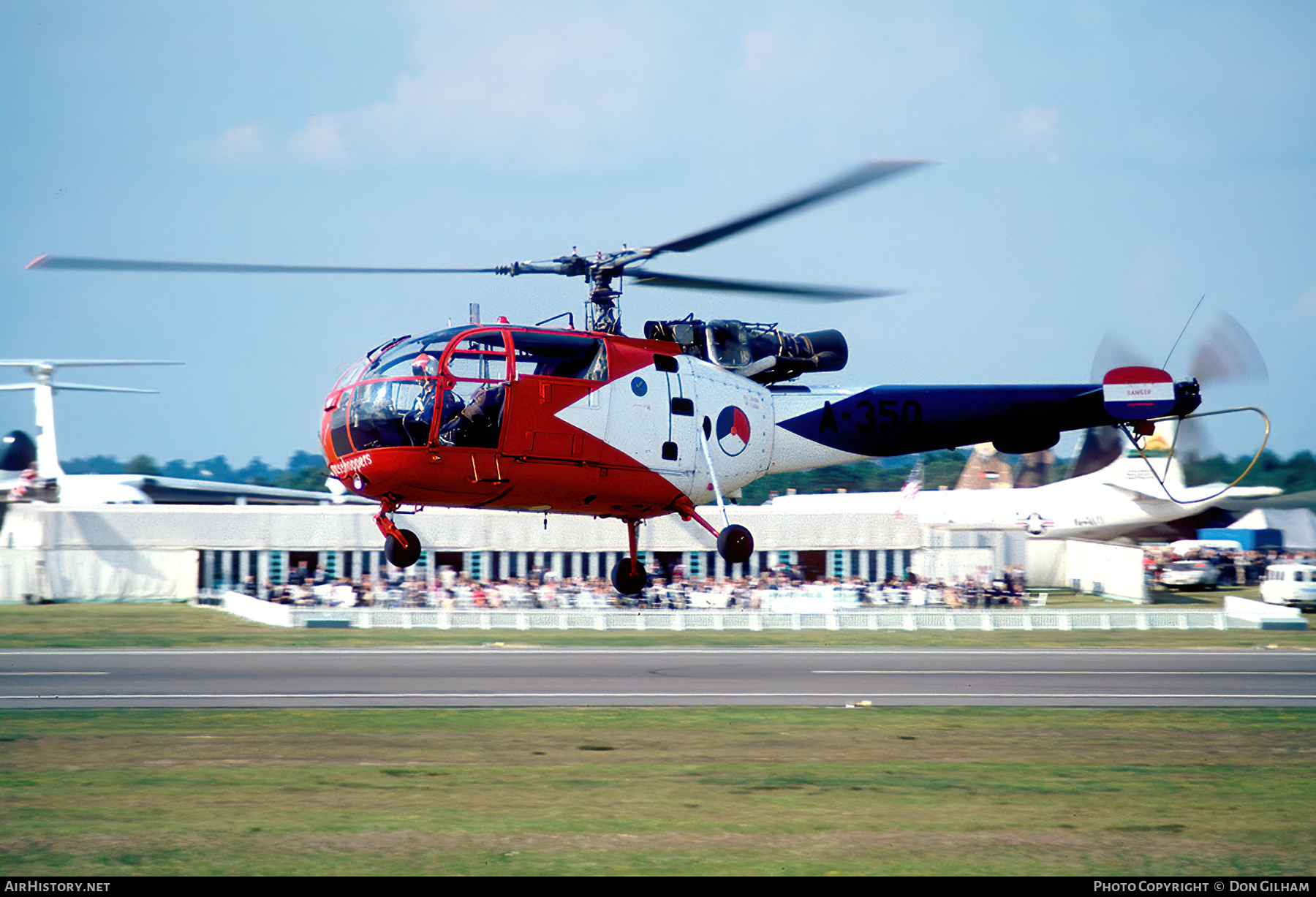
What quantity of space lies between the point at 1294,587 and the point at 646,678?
93.9 ft

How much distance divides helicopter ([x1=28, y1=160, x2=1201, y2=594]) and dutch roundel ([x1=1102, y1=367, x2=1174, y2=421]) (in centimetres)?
3

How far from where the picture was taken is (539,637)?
34281mm

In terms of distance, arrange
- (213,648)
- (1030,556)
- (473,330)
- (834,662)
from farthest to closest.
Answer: (1030,556) → (213,648) → (834,662) → (473,330)

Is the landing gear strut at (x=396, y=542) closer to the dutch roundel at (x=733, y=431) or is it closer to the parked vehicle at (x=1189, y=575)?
the dutch roundel at (x=733, y=431)

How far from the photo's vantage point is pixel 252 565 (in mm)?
49469

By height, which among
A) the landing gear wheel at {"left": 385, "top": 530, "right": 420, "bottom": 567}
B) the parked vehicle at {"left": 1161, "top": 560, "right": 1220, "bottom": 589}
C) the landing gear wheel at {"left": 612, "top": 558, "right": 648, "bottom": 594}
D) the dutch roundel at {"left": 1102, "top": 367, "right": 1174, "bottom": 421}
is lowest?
the parked vehicle at {"left": 1161, "top": 560, "right": 1220, "bottom": 589}

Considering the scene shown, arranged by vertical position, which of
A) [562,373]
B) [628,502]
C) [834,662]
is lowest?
[834,662]

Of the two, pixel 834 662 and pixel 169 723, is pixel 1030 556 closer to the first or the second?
pixel 834 662

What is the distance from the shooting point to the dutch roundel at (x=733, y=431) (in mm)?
17266

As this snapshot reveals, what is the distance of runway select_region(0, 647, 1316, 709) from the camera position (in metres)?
23.4

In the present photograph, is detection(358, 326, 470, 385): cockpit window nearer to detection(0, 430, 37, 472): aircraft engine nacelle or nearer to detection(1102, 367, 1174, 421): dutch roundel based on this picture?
detection(1102, 367, 1174, 421): dutch roundel

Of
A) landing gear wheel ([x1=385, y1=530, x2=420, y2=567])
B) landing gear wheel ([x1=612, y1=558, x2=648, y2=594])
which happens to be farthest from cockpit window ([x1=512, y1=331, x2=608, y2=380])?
landing gear wheel ([x1=612, y1=558, x2=648, y2=594])

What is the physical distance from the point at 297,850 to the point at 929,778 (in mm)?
8224
